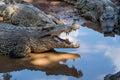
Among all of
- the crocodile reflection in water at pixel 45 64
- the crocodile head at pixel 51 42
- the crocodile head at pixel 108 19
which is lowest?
the crocodile reflection in water at pixel 45 64

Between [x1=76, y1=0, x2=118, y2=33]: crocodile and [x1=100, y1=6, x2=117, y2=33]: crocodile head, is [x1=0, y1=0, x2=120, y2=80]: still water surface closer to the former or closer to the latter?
[x1=100, y1=6, x2=117, y2=33]: crocodile head

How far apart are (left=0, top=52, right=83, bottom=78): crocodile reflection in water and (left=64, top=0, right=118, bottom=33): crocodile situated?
1676mm

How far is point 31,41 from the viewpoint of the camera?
6.91m

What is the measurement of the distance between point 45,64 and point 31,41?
0.66m

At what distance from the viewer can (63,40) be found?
6.88 m

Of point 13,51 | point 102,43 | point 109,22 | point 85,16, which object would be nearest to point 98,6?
point 85,16

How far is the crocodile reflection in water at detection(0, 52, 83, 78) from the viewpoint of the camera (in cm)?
619

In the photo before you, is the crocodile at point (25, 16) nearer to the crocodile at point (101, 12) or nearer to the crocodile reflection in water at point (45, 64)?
the crocodile at point (101, 12)

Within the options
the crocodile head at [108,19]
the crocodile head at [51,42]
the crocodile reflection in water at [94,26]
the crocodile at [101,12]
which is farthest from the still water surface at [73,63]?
the crocodile at [101,12]

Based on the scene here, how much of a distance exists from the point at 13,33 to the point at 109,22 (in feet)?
8.04

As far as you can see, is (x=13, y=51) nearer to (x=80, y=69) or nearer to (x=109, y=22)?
(x=80, y=69)

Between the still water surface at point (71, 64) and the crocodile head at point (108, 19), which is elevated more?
the crocodile head at point (108, 19)

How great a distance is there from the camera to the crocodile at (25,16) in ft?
27.2

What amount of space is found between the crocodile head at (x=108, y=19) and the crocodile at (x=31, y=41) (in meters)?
1.46
